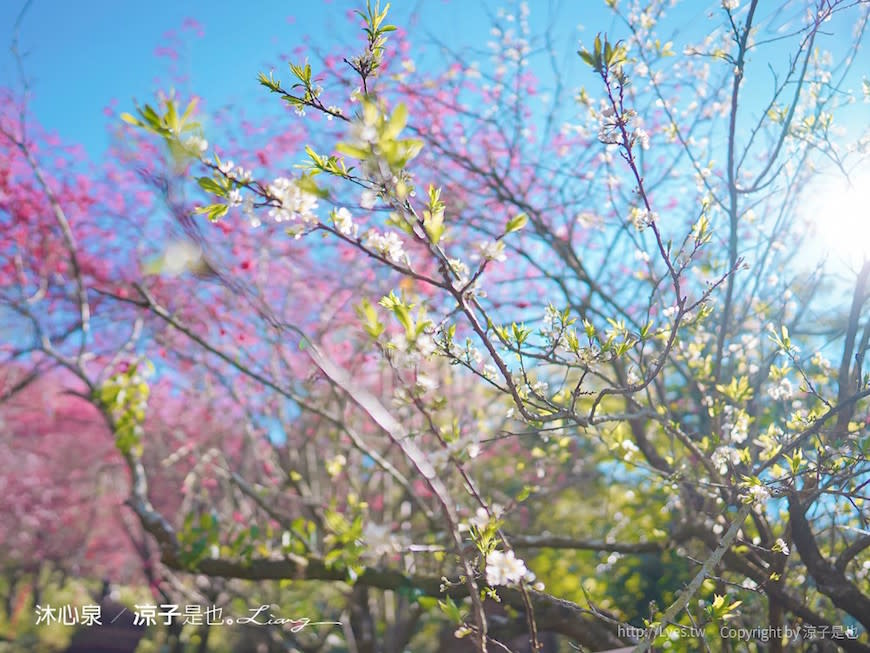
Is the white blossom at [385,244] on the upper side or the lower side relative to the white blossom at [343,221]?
lower

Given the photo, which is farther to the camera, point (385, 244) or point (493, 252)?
point (385, 244)

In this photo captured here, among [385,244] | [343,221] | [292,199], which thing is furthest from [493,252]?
[292,199]

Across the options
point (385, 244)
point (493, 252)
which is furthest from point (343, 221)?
point (493, 252)

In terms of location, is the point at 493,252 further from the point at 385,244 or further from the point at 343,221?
the point at 343,221

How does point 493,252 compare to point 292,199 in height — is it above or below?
below

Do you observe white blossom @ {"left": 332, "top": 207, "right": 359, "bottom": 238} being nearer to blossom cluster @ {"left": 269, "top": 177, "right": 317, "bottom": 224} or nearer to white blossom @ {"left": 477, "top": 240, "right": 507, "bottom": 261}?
blossom cluster @ {"left": 269, "top": 177, "right": 317, "bottom": 224}

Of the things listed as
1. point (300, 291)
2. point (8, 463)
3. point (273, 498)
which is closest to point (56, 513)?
point (8, 463)

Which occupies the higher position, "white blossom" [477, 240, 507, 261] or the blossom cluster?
the blossom cluster

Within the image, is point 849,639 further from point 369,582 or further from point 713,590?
point 369,582

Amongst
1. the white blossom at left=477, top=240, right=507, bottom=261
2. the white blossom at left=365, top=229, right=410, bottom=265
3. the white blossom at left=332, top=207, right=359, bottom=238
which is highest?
the white blossom at left=332, top=207, right=359, bottom=238

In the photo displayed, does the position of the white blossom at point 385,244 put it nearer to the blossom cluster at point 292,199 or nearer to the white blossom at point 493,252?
the blossom cluster at point 292,199

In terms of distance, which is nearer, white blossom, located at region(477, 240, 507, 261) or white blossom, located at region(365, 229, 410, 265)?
white blossom, located at region(477, 240, 507, 261)

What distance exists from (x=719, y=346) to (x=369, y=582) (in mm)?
2396

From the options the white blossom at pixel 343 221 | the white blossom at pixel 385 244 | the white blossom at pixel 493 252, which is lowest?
the white blossom at pixel 493 252
